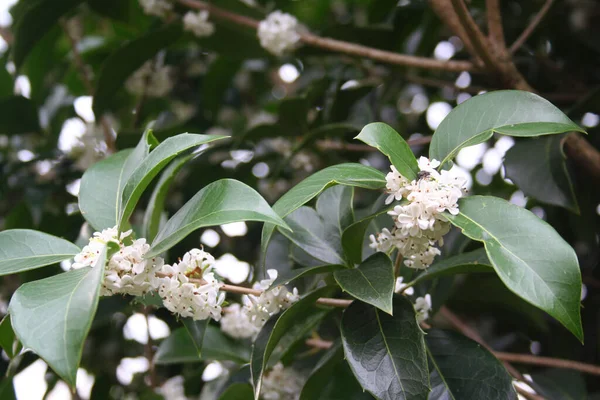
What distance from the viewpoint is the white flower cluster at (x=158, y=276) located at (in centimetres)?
73

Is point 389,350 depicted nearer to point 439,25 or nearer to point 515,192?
point 515,192

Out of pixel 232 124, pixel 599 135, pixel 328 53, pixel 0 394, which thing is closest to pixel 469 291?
pixel 599 135

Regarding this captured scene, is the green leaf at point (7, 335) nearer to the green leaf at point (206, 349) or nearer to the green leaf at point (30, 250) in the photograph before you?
the green leaf at point (30, 250)

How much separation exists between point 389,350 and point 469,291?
2.55ft

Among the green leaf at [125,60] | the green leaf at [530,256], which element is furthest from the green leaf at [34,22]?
the green leaf at [530,256]

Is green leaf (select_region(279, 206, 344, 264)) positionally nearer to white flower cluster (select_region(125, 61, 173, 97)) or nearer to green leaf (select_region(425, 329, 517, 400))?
green leaf (select_region(425, 329, 517, 400))

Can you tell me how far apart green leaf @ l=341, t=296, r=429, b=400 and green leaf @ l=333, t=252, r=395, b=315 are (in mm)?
55

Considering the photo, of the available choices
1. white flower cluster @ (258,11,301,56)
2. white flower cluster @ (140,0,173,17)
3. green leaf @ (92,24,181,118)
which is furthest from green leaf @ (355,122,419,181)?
white flower cluster @ (140,0,173,17)

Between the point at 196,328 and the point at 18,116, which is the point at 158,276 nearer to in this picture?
the point at 196,328

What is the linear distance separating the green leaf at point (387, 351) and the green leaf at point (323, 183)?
168 millimetres

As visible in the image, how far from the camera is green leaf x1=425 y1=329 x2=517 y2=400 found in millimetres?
797

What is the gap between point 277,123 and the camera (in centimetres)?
142

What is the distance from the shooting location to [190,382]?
138 centimetres

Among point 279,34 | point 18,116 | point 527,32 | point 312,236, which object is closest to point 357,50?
point 279,34
